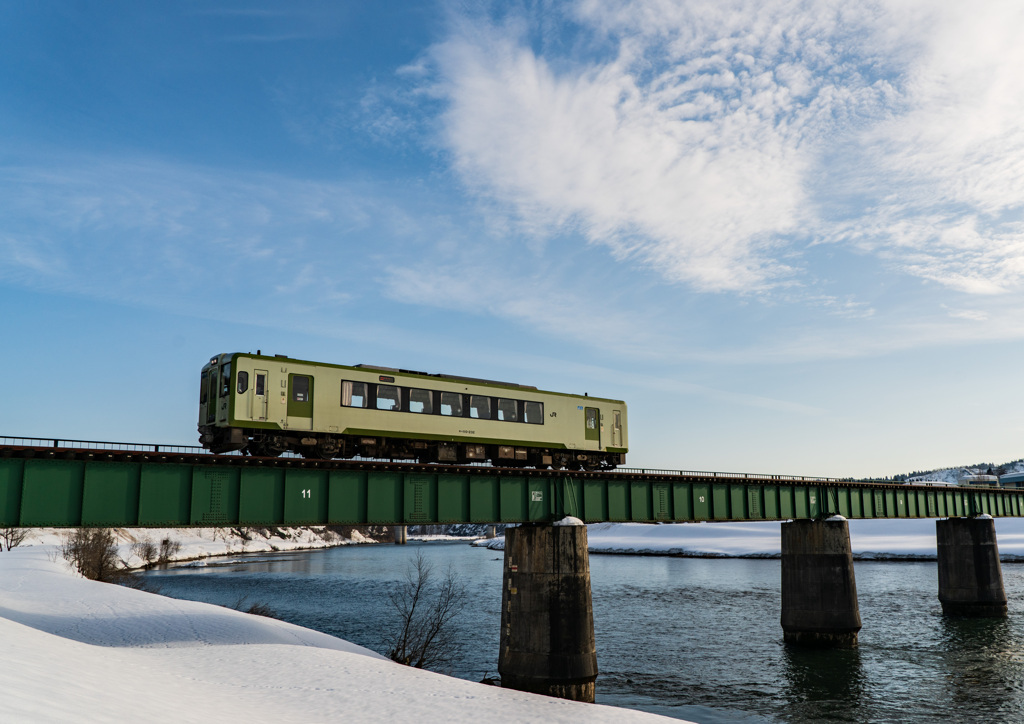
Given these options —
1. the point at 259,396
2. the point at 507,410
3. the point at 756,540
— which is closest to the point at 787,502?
the point at 507,410

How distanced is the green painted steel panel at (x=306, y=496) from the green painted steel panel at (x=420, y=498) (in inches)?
129

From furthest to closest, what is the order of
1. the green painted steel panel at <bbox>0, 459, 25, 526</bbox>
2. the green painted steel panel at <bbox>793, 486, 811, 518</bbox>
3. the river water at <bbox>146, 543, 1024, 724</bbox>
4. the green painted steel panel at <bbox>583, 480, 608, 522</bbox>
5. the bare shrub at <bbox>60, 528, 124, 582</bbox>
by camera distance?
1. the bare shrub at <bbox>60, 528, 124, 582</bbox>
2. the green painted steel panel at <bbox>793, 486, 811, 518</bbox>
3. the green painted steel panel at <bbox>583, 480, 608, 522</bbox>
4. the river water at <bbox>146, 543, 1024, 724</bbox>
5. the green painted steel panel at <bbox>0, 459, 25, 526</bbox>

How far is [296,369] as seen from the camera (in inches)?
1100

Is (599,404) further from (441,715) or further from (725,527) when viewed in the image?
(725,527)

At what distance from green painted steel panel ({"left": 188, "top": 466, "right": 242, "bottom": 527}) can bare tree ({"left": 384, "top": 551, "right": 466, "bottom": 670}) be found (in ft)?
24.2

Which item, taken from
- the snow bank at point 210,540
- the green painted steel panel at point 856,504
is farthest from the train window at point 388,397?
the snow bank at point 210,540

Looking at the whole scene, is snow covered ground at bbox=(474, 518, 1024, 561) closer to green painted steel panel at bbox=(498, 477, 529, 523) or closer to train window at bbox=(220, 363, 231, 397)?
green painted steel panel at bbox=(498, 477, 529, 523)

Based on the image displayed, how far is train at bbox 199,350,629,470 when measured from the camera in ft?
89.4

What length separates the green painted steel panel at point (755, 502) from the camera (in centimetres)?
4025

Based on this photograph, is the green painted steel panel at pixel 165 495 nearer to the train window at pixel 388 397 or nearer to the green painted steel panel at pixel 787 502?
the train window at pixel 388 397

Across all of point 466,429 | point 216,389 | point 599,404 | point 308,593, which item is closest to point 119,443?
point 216,389

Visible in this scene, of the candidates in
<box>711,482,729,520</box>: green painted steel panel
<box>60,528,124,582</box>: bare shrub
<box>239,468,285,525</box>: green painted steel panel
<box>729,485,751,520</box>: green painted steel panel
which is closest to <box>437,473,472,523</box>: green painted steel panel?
<box>239,468,285,525</box>: green painted steel panel

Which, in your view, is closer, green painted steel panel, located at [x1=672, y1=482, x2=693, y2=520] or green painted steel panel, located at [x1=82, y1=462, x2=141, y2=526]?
green painted steel panel, located at [x1=82, y1=462, x2=141, y2=526]

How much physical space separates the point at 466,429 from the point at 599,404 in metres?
8.03
